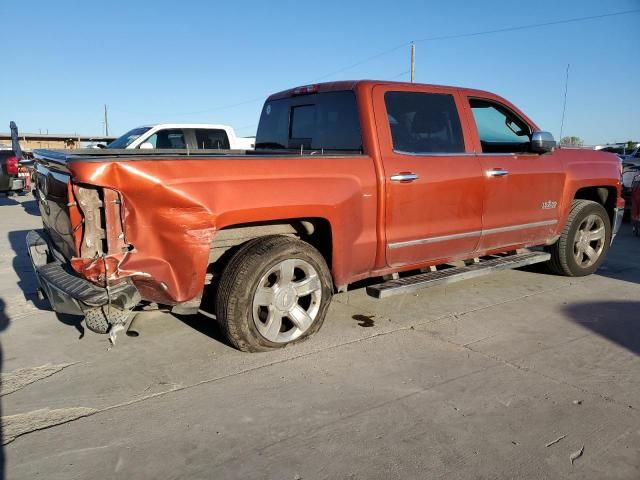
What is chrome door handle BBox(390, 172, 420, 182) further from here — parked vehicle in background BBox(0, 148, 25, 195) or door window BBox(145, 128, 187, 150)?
parked vehicle in background BBox(0, 148, 25, 195)

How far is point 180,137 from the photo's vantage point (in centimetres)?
1028

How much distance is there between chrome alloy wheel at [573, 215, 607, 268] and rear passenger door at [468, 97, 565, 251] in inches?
21.3

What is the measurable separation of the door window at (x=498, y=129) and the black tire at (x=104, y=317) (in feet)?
11.7

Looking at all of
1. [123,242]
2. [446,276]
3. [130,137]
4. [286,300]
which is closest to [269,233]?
[286,300]

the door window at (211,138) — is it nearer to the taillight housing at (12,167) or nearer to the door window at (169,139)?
the door window at (169,139)

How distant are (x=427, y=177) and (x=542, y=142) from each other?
1482 millimetres

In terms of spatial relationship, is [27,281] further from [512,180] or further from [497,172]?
[512,180]

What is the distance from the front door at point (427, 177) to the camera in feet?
13.6

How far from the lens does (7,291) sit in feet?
17.7

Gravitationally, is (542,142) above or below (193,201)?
above

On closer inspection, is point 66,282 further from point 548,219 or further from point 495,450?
point 548,219

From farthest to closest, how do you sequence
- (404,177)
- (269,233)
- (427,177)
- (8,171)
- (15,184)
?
(8,171) < (15,184) < (427,177) < (404,177) < (269,233)

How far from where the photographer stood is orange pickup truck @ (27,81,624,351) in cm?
307

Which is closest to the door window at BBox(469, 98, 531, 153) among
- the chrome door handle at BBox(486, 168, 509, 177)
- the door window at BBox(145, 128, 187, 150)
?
the chrome door handle at BBox(486, 168, 509, 177)
